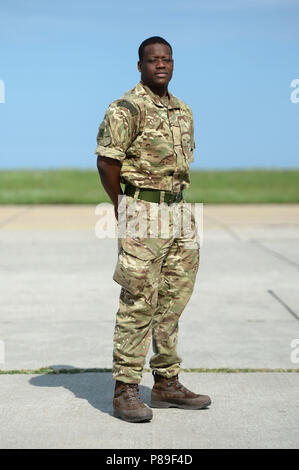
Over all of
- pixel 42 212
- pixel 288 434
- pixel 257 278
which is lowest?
pixel 42 212

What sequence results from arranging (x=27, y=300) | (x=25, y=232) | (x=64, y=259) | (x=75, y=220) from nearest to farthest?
1. (x=27, y=300)
2. (x=64, y=259)
3. (x=25, y=232)
4. (x=75, y=220)

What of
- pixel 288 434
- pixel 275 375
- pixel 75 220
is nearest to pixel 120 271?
pixel 288 434

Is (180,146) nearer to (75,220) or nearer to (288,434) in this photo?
(288,434)

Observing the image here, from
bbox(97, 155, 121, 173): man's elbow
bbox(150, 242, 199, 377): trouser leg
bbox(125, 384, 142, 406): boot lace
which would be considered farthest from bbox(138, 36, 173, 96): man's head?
bbox(125, 384, 142, 406): boot lace

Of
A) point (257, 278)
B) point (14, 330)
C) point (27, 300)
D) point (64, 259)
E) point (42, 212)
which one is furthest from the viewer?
point (42, 212)

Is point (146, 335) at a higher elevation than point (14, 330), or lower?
higher

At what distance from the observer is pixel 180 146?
4422mm

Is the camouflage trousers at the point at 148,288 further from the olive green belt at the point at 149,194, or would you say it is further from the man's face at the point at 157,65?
the man's face at the point at 157,65

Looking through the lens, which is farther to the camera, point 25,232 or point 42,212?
point 42,212

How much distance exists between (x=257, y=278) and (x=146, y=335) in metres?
5.13

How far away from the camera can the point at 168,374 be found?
4.62 m

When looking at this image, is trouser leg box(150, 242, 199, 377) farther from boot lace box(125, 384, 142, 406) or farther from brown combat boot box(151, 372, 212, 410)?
boot lace box(125, 384, 142, 406)

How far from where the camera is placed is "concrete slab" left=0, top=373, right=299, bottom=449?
3974mm

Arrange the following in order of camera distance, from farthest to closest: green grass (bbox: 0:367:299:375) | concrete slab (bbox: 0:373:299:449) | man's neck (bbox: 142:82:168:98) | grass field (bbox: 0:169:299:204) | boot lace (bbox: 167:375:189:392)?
1. grass field (bbox: 0:169:299:204)
2. green grass (bbox: 0:367:299:375)
3. boot lace (bbox: 167:375:189:392)
4. man's neck (bbox: 142:82:168:98)
5. concrete slab (bbox: 0:373:299:449)
